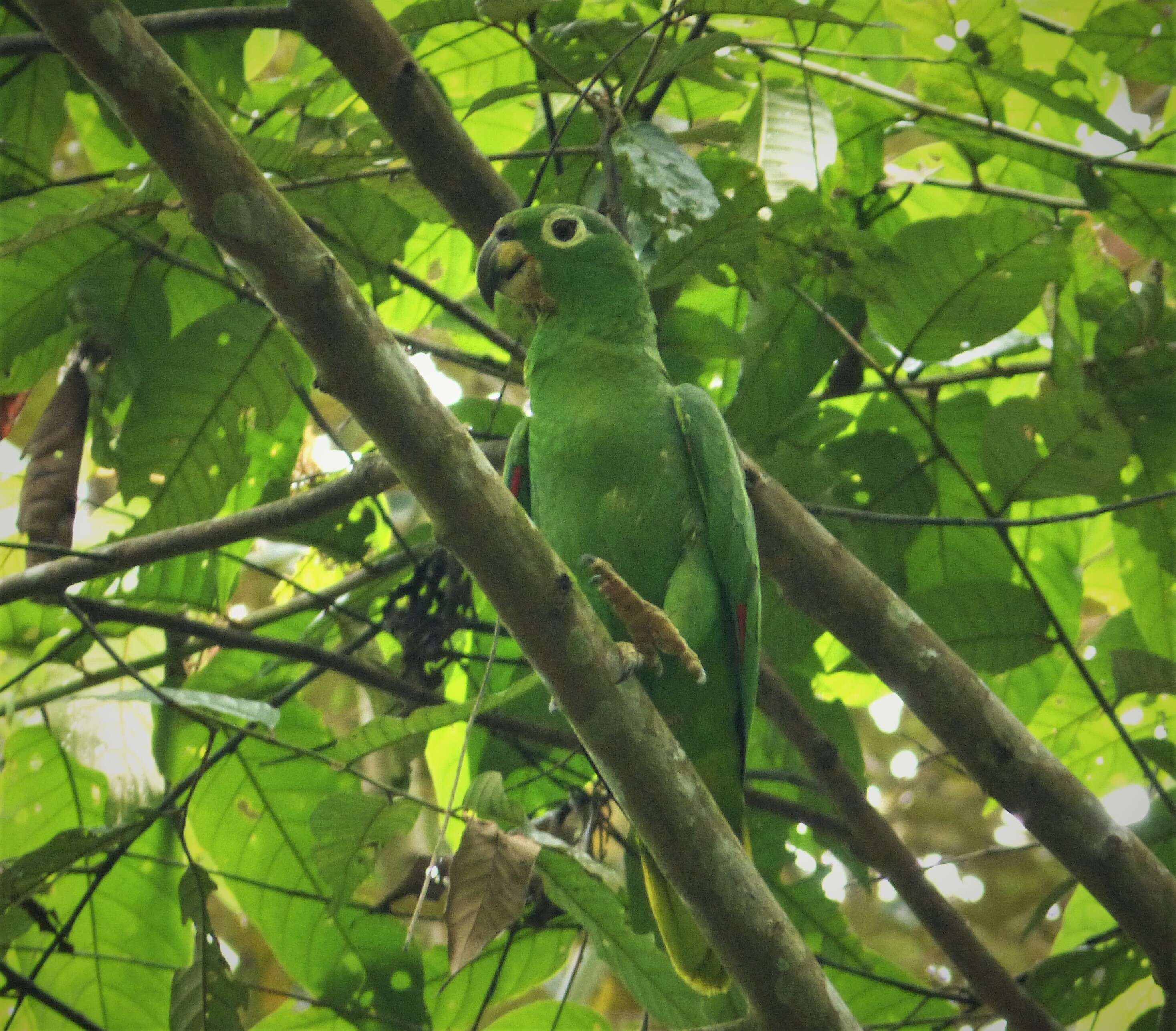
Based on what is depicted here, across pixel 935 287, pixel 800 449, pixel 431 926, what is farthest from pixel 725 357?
pixel 431 926

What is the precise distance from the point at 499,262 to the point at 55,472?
1.12m

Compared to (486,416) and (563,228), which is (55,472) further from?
(563,228)

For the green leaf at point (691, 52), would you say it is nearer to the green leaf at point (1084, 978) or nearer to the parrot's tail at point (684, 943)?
the parrot's tail at point (684, 943)

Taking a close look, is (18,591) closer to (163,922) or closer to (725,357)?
(163,922)

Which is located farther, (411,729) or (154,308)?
(154,308)

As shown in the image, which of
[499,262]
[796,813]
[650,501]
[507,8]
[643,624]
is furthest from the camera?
[796,813]

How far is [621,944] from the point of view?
2.18 metres

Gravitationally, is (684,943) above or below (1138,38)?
below

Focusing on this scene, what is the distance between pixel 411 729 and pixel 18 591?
2.85ft

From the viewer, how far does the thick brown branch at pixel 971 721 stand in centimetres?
235

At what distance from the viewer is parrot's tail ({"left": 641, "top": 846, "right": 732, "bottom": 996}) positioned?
2326 mm

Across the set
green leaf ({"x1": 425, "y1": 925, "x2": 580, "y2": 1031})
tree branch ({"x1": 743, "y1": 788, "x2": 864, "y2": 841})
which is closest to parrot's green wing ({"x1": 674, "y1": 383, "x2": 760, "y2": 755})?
tree branch ({"x1": 743, "y1": 788, "x2": 864, "y2": 841})

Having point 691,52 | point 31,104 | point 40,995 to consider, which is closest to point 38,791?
point 40,995

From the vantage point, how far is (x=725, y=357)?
9.02ft
